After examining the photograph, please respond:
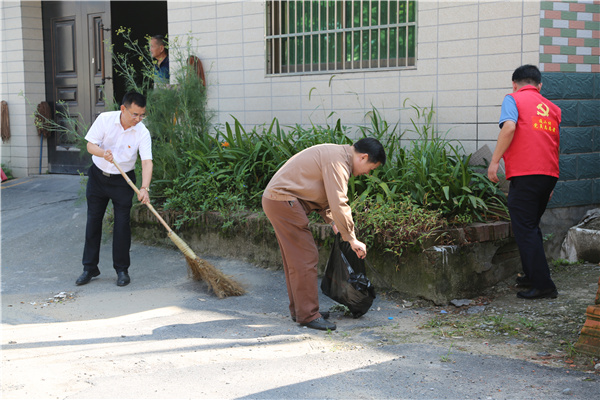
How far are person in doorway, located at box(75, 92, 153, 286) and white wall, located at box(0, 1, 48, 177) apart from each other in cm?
497

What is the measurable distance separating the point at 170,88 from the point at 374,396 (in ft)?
17.4

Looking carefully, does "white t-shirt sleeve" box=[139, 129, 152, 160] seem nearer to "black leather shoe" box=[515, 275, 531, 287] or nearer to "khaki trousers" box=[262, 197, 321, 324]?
"khaki trousers" box=[262, 197, 321, 324]

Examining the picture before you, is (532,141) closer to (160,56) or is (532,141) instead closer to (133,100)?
(133,100)

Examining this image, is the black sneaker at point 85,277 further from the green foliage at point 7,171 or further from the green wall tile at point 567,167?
the green foliage at point 7,171

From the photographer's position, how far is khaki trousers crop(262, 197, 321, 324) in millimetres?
4723

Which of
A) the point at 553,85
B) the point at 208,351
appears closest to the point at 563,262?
the point at 553,85

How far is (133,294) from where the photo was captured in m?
5.79

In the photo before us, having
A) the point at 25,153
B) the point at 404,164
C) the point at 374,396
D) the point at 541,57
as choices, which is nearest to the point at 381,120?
the point at 404,164

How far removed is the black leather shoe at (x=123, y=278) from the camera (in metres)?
6.05

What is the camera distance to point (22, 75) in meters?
10.4

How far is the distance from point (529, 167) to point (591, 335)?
1.64 metres

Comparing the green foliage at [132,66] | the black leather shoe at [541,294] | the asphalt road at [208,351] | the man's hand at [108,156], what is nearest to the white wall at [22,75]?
the green foliage at [132,66]

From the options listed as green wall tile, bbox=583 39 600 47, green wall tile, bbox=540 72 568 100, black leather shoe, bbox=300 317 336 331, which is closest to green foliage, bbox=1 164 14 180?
black leather shoe, bbox=300 317 336 331

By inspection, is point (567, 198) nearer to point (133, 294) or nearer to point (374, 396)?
point (374, 396)
